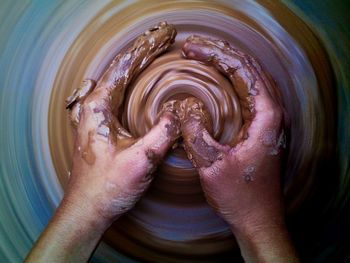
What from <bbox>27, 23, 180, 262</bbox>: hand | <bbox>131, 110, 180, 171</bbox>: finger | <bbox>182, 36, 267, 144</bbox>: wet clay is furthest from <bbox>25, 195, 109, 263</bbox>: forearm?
<bbox>182, 36, 267, 144</bbox>: wet clay

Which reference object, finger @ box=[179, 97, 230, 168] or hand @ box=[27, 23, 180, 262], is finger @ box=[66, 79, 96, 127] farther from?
finger @ box=[179, 97, 230, 168]

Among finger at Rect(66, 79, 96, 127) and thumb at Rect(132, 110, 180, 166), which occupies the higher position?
finger at Rect(66, 79, 96, 127)

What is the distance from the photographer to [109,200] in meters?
1.25

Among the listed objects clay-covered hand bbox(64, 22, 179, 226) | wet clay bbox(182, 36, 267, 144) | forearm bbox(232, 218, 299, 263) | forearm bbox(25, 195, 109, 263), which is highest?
wet clay bbox(182, 36, 267, 144)

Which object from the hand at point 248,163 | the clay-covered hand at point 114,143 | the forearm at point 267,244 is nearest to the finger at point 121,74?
the clay-covered hand at point 114,143

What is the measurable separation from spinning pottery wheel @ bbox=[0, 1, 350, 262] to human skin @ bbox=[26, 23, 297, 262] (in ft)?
0.20

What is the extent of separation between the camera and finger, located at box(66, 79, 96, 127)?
132 cm

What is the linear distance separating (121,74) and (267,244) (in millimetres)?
593

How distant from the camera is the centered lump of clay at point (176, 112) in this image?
49.7 inches

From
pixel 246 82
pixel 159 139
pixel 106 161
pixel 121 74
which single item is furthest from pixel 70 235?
pixel 246 82

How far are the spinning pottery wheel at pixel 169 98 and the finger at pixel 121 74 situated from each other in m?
0.04

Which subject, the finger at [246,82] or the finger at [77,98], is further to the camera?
the finger at [77,98]

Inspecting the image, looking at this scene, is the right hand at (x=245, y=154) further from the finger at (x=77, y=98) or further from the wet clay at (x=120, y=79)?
the finger at (x=77, y=98)

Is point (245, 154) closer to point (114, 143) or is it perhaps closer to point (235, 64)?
point (235, 64)
